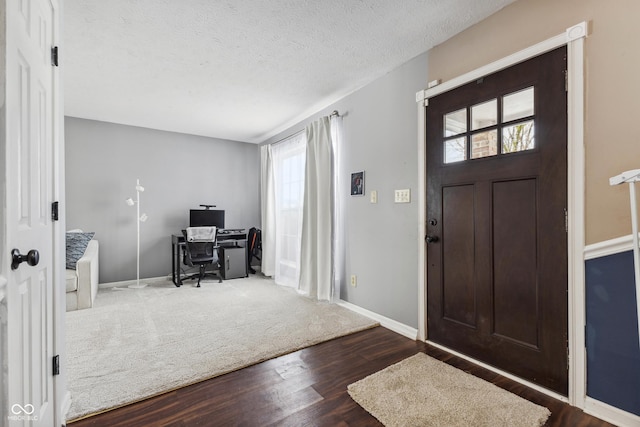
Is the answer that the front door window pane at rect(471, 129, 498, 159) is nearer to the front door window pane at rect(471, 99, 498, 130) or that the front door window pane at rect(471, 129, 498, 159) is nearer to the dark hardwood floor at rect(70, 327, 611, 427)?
the front door window pane at rect(471, 99, 498, 130)

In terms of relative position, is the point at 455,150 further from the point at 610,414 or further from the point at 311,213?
the point at 311,213

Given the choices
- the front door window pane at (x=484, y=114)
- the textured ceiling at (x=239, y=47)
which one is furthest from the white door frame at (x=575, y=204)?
the textured ceiling at (x=239, y=47)

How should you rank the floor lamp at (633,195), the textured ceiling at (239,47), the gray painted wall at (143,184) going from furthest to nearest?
1. the gray painted wall at (143,184)
2. the textured ceiling at (239,47)
3. the floor lamp at (633,195)

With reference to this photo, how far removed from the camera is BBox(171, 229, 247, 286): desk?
4.34 meters

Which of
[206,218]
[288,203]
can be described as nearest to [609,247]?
[288,203]

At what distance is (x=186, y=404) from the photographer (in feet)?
5.38

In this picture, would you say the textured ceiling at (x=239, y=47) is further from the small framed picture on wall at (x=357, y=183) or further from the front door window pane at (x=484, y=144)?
the small framed picture on wall at (x=357, y=183)

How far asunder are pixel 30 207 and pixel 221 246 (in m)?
3.74

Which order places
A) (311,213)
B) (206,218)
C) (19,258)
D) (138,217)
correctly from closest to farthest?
(19,258)
(311,213)
(138,217)
(206,218)

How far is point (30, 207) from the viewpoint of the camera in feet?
3.58

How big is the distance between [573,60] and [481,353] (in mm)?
1875

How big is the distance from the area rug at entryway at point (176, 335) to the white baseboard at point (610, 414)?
1543 mm

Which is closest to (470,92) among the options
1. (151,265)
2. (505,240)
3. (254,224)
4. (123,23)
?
(505,240)

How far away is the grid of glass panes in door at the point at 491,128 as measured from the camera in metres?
1.81
